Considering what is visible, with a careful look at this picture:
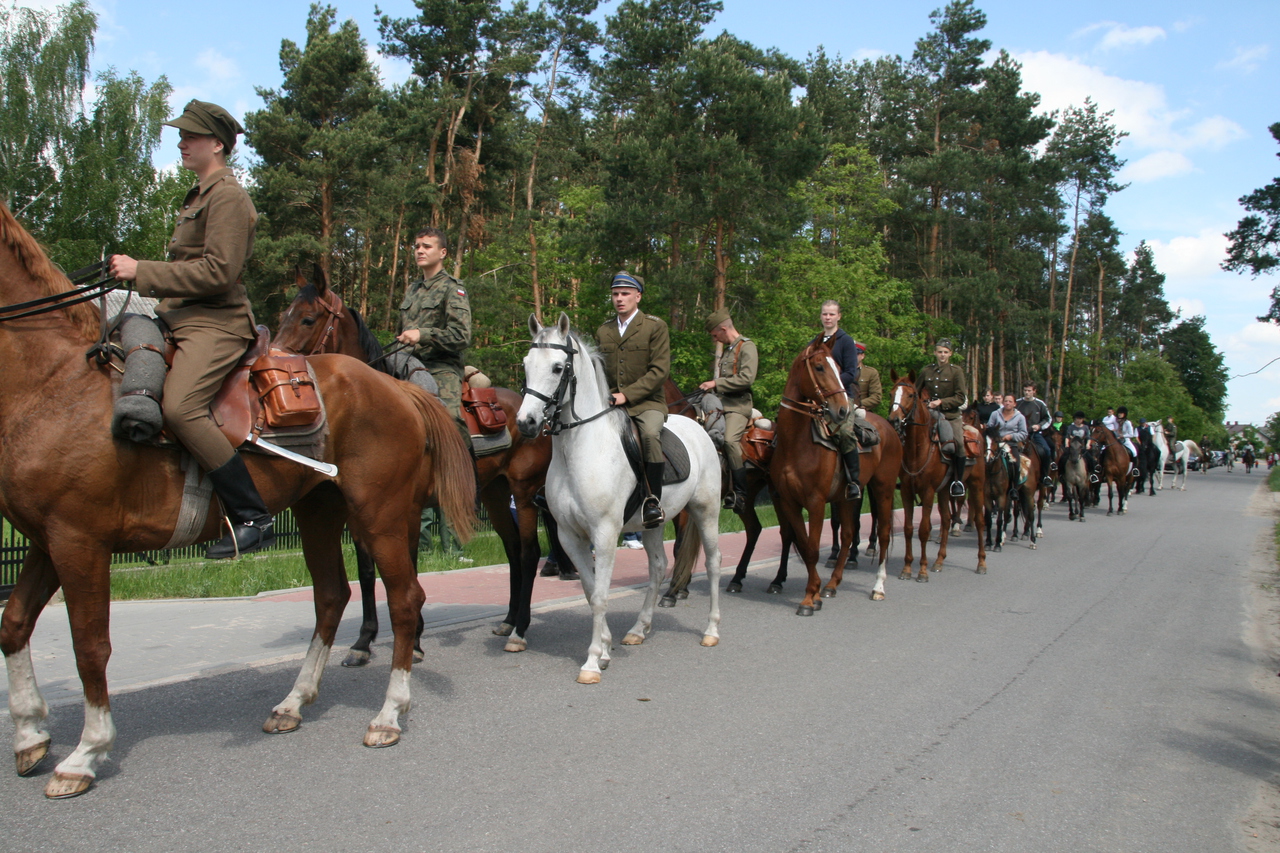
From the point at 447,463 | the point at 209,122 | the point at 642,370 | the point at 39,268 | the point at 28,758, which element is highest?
the point at 209,122

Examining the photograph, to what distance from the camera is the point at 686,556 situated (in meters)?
8.96

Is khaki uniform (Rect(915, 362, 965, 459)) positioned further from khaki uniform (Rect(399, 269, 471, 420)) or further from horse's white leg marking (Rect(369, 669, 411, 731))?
horse's white leg marking (Rect(369, 669, 411, 731))

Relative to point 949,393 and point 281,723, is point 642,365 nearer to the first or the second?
point 281,723

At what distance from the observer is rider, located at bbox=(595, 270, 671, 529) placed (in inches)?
276

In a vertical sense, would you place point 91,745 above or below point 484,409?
below

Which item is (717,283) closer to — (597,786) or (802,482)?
(802,482)

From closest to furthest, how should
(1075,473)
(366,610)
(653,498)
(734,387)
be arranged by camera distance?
(366,610)
(653,498)
(734,387)
(1075,473)

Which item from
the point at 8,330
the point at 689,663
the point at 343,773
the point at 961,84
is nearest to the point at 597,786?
the point at 343,773

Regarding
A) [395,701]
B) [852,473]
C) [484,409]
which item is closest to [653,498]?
[484,409]

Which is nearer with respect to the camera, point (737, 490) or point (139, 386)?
point (139, 386)

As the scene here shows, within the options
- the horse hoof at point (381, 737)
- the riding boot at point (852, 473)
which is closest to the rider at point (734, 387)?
the riding boot at point (852, 473)

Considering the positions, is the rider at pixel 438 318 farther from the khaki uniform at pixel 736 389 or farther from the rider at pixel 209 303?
the khaki uniform at pixel 736 389

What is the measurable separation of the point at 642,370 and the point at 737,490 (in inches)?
133

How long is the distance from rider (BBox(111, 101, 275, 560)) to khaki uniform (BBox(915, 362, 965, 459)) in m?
9.68
